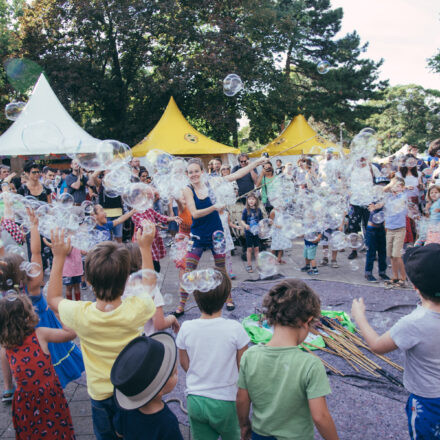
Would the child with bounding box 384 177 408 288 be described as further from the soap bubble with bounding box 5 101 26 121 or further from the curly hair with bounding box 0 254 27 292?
the soap bubble with bounding box 5 101 26 121

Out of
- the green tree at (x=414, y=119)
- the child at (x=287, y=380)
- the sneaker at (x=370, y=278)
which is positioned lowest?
the sneaker at (x=370, y=278)

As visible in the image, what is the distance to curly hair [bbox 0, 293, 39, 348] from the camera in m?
2.17

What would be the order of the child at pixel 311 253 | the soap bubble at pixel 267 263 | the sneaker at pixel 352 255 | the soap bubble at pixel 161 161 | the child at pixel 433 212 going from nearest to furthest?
the soap bubble at pixel 267 263 → the child at pixel 433 212 → the soap bubble at pixel 161 161 → the child at pixel 311 253 → the sneaker at pixel 352 255

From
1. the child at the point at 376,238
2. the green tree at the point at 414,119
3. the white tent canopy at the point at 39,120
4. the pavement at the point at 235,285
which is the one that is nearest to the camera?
the pavement at the point at 235,285

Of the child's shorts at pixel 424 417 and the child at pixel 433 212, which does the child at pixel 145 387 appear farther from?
the child at pixel 433 212

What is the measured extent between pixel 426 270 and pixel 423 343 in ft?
1.11

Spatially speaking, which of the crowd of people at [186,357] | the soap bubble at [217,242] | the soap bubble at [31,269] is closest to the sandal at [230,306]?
the soap bubble at [217,242]

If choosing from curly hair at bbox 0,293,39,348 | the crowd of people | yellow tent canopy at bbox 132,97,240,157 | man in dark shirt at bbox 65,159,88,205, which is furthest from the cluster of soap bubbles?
yellow tent canopy at bbox 132,97,240,157

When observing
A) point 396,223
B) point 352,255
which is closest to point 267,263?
point 396,223

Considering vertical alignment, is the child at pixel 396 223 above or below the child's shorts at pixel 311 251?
above

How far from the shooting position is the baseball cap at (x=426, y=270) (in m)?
1.72

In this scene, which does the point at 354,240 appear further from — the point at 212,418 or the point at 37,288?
the point at 37,288

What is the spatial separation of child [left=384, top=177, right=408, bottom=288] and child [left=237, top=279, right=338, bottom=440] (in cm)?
416

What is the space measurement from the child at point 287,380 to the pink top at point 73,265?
3428 mm
